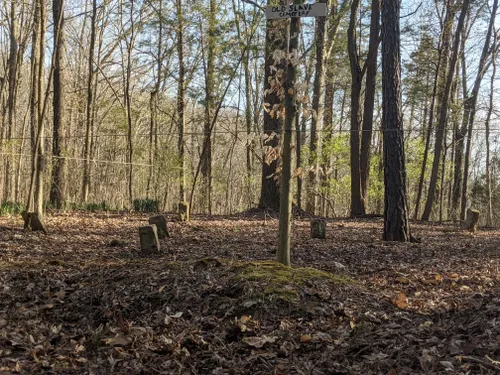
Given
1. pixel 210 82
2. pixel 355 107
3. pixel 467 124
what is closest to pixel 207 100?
pixel 210 82

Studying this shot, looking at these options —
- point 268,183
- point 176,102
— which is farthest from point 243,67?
point 268,183

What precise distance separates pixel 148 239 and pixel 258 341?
332 centimetres

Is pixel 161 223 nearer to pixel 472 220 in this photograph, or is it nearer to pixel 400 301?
pixel 400 301

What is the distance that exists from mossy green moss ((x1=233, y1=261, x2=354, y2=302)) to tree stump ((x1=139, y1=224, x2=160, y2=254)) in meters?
1.92

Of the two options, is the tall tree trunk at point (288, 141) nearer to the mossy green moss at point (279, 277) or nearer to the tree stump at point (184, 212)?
the mossy green moss at point (279, 277)

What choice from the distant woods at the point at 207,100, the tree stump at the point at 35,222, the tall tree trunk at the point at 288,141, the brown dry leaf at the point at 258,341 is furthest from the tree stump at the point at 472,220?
the tree stump at the point at 35,222

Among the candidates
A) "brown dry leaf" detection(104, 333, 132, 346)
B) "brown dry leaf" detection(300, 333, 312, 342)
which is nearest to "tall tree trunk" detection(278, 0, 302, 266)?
"brown dry leaf" detection(300, 333, 312, 342)

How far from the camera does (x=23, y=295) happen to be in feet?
12.4

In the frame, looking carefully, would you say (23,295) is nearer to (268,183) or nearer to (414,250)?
(414,250)

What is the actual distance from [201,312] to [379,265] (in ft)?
9.07

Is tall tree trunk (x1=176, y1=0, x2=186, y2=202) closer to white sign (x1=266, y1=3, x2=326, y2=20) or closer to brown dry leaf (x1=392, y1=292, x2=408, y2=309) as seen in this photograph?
white sign (x1=266, y1=3, x2=326, y2=20)

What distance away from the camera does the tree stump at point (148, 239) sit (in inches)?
230

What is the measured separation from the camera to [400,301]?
3.64 m

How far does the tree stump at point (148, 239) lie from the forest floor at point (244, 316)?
22cm
